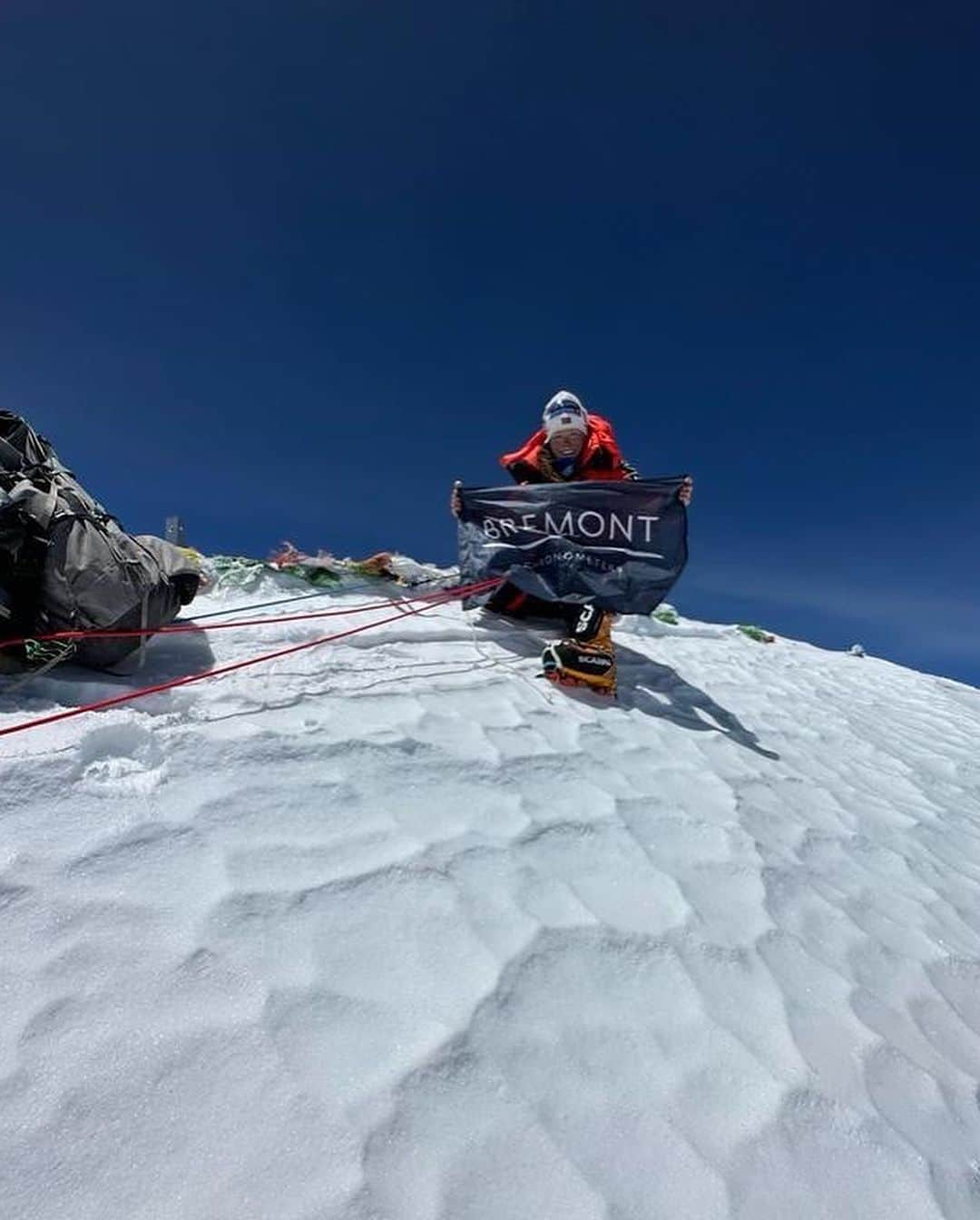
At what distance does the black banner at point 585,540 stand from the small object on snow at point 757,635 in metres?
4.49

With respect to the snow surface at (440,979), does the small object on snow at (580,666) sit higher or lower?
higher

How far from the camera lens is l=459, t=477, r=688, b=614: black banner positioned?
15.0 ft

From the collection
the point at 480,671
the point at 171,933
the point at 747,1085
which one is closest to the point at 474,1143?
the point at 747,1085

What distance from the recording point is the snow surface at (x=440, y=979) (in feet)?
3.85

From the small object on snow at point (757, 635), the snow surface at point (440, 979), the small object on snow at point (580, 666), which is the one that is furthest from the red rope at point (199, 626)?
the small object on snow at point (757, 635)

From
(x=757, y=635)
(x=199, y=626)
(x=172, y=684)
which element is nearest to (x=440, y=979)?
(x=172, y=684)

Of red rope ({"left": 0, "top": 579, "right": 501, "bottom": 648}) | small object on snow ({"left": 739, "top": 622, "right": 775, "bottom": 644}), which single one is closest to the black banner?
red rope ({"left": 0, "top": 579, "right": 501, "bottom": 648})

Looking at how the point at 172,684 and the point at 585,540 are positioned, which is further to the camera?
the point at 585,540

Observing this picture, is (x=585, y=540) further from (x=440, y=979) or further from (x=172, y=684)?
(x=440, y=979)

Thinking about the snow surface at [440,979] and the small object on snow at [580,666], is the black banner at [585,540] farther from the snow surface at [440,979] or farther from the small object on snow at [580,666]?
the snow surface at [440,979]

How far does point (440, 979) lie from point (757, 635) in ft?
26.2

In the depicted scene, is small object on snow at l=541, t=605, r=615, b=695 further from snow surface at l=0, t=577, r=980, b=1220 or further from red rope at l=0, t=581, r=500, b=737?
red rope at l=0, t=581, r=500, b=737

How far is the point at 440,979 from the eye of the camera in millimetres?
1560

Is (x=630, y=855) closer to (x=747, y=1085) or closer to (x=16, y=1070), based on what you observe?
(x=747, y=1085)
